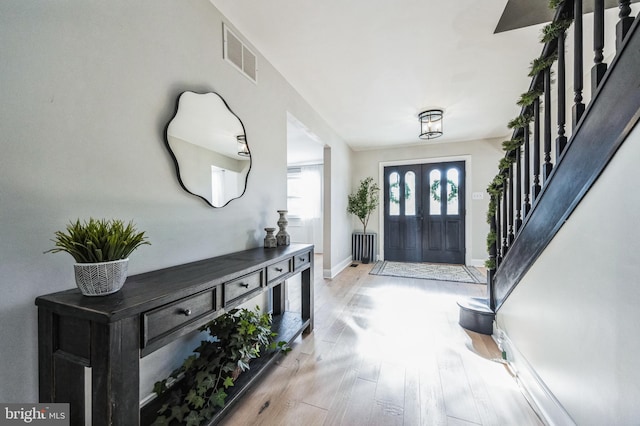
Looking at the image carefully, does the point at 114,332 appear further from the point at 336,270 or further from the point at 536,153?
the point at 336,270

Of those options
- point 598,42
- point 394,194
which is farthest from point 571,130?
point 394,194

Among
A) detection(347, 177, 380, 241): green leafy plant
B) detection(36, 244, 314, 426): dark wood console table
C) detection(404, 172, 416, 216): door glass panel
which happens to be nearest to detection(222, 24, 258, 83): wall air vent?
detection(36, 244, 314, 426): dark wood console table

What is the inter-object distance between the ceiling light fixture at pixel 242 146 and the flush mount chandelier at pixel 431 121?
258cm

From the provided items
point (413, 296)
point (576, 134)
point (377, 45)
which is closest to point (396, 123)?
point (377, 45)

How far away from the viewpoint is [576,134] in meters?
1.11

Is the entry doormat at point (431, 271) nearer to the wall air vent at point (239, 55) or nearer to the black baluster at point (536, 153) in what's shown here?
the black baluster at point (536, 153)

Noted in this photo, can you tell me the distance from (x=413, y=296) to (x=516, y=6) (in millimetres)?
2887

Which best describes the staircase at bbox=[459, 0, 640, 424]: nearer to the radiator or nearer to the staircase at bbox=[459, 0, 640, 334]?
the staircase at bbox=[459, 0, 640, 334]

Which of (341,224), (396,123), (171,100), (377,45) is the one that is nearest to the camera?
(171,100)

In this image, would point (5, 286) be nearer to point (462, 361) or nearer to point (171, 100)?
point (171, 100)

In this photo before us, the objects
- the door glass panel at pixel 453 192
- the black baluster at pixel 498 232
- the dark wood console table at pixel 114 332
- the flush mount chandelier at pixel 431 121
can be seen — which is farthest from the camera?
the door glass panel at pixel 453 192

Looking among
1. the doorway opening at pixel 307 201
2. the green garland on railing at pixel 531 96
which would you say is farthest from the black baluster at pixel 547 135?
the doorway opening at pixel 307 201

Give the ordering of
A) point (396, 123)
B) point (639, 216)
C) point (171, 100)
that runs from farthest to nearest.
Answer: point (396, 123)
point (171, 100)
point (639, 216)

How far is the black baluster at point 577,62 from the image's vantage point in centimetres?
110
